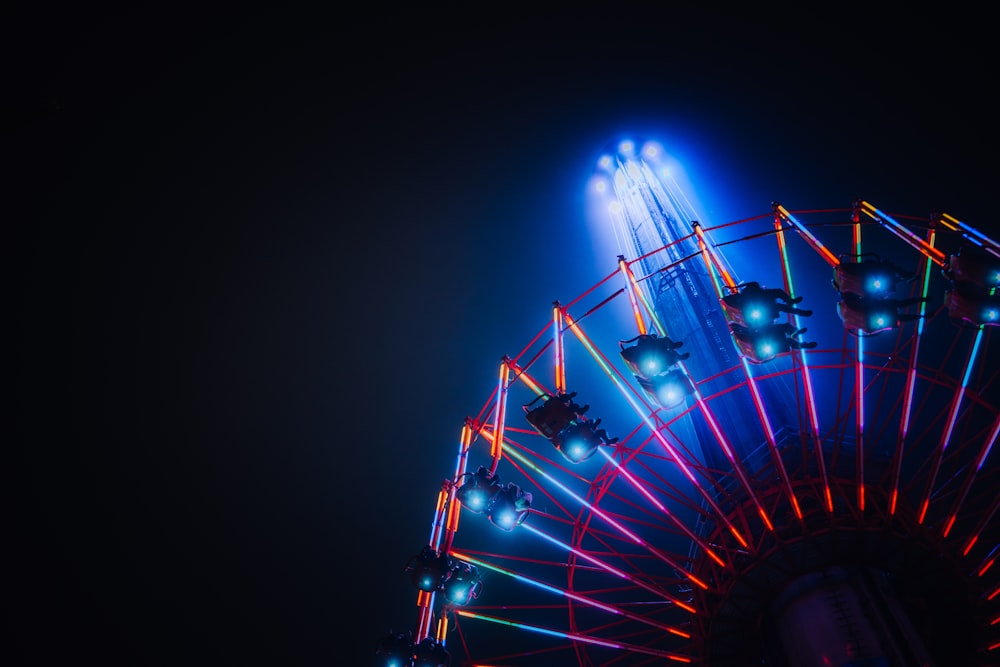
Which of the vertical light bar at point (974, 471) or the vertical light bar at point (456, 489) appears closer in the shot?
the vertical light bar at point (974, 471)

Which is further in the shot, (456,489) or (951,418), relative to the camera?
(456,489)

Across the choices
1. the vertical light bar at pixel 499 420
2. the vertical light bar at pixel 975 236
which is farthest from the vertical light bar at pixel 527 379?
the vertical light bar at pixel 975 236

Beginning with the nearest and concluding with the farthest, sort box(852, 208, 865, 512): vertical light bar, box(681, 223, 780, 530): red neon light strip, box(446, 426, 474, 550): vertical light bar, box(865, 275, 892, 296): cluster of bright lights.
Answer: box(681, 223, 780, 530): red neon light strip → box(852, 208, 865, 512): vertical light bar → box(865, 275, 892, 296): cluster of bright lights → box(446, 426, 474, 550): vertical light bar

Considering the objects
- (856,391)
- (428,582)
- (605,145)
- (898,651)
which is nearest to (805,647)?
(898,651)

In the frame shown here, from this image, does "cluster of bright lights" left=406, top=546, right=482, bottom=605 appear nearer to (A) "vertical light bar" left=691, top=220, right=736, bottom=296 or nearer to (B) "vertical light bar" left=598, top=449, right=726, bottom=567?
(B) "vertical light bar" left=598, top=449, right=726, bottom=567

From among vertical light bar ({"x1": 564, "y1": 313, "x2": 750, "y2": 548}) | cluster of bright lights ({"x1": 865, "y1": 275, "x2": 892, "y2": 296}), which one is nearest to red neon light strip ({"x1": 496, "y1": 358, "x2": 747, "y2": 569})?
vertical light bar ({"x1": 564, "y1": 313, "x2": 750, "y2": 548})

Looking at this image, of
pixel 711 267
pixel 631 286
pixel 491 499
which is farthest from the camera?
pixel 491 499

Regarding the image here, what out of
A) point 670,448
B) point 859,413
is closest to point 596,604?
point 670,448

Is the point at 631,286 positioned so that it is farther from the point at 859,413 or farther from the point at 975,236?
the point at 975,236

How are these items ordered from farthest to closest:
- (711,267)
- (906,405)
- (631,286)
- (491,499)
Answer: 1. (491,499)
2. (631,286)
3. (711,267)
4. (906,405)

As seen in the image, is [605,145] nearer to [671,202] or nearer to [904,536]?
[671,202]

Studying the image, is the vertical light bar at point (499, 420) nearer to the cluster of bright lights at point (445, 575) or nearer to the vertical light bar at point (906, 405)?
the cluster of bright lights at point (445, 575)

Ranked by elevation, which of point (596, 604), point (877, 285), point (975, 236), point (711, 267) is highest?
point (711, 267)

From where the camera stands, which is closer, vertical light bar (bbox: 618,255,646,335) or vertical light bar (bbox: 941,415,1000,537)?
vertical light bar (bbox: 941,415,1000,537)
